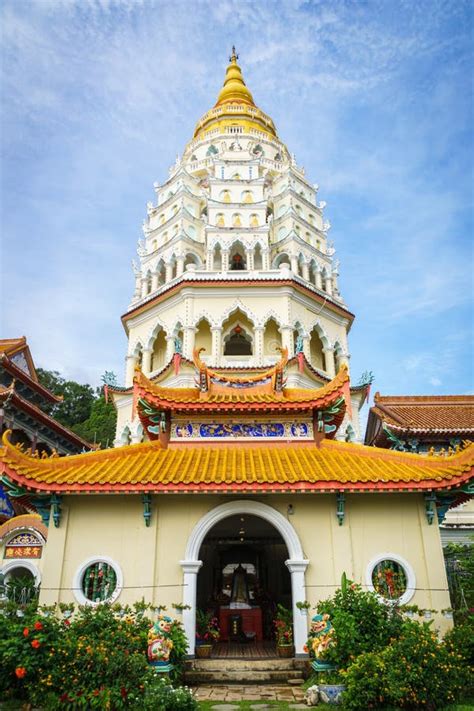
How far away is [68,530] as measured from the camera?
445 inches

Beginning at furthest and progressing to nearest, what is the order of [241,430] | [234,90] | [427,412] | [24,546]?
[234,90], [427,412], [24,546], [241,430]

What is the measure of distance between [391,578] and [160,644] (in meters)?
4.82

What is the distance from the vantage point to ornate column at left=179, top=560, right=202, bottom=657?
10.6 m

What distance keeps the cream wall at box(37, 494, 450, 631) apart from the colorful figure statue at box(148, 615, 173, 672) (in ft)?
4.35

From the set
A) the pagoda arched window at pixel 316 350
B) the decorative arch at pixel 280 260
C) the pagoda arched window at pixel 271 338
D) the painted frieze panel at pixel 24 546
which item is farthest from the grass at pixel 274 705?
the decorative arch at pixel 280 260

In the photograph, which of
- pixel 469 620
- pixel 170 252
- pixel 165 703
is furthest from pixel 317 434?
pixel 170 252

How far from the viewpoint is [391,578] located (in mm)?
10969

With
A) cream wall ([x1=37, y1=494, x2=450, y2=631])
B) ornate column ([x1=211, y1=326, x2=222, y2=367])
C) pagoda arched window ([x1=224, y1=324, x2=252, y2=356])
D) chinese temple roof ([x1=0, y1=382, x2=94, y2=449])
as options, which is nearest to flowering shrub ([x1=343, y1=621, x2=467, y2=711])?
cream wall ([x1=37, y1=494, x2=450, y2=631])

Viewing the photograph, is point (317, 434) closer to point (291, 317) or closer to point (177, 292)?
point (291, 317)

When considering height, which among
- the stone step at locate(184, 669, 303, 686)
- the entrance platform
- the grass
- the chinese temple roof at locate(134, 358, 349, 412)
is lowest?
the grass

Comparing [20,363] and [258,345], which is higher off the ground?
[20,363]

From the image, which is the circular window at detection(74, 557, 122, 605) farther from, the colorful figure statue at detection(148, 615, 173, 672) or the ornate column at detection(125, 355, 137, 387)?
the ornate column at detection(125, 355, 137, 387)

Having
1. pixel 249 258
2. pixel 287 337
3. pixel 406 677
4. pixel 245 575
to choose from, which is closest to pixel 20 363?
pixel 249 258

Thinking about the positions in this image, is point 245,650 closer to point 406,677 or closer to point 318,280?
point 406,677
